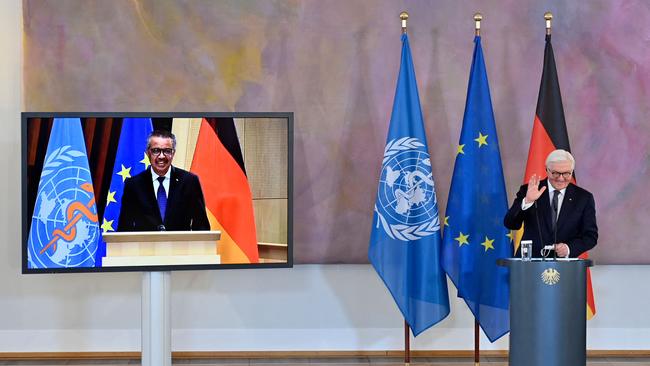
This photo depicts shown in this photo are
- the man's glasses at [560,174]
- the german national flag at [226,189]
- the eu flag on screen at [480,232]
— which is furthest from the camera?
the eu flag on screen at [480,232]

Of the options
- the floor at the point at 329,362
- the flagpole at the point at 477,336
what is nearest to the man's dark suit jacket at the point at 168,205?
the floor at the point at 329,362

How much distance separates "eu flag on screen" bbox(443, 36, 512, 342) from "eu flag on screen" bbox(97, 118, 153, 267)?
6.86ft

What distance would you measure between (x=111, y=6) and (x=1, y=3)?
2.63 feet

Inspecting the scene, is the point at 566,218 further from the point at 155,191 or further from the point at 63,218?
the point at 63,218

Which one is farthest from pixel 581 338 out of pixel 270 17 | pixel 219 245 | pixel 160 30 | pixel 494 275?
pixel 160 30

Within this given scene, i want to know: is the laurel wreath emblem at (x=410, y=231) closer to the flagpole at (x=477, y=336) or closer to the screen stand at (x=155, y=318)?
the flagpole at (x=477, y=336)

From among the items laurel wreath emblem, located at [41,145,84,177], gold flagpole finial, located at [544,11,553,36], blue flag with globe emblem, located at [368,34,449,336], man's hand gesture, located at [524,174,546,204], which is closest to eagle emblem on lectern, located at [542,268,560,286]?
man's hand gesture, located at [524,174,546,204]

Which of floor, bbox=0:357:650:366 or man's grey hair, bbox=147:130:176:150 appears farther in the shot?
floor, bbox=0:357:650:366

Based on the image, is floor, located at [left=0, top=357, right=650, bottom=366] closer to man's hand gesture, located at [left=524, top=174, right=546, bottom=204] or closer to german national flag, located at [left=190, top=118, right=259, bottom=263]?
german national flag, located at [left=190, top=118, right=259, bottom=263]

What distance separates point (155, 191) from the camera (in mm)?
5129

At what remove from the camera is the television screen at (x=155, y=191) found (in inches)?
199

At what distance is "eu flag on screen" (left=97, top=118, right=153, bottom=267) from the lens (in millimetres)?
5090

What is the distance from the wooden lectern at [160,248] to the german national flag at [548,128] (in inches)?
82.6

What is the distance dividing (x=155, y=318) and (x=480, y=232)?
2.20 metres
